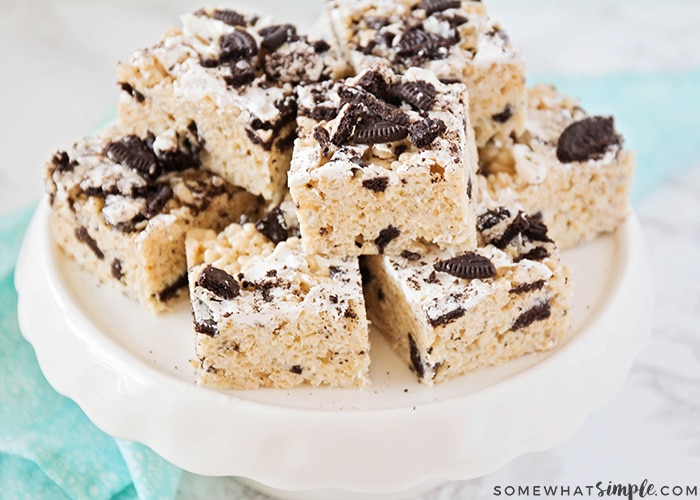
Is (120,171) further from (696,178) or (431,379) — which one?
(696,178)

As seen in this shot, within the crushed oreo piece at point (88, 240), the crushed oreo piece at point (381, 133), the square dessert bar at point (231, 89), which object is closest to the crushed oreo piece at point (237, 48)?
the square dessert bar at point (231, 89)

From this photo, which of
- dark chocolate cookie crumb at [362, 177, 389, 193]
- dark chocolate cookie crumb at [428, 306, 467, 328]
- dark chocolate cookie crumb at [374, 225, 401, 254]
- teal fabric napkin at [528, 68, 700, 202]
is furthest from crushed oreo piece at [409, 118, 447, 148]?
teal fabric napkin at [528, 68, 700, 202]

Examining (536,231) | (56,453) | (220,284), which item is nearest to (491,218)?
(536,231)

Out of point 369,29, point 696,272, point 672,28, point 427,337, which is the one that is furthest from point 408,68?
point 672,28

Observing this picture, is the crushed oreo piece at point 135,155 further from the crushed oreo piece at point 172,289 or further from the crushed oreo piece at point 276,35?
the crushed oreo piece at point 276,35

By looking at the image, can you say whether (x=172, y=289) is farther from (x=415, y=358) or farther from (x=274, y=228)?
Answer: (x=415, y=358)

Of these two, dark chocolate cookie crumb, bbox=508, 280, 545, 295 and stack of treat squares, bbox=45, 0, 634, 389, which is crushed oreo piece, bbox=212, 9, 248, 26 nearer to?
stack of treat squares, bbox=45, 0, 634, 389
